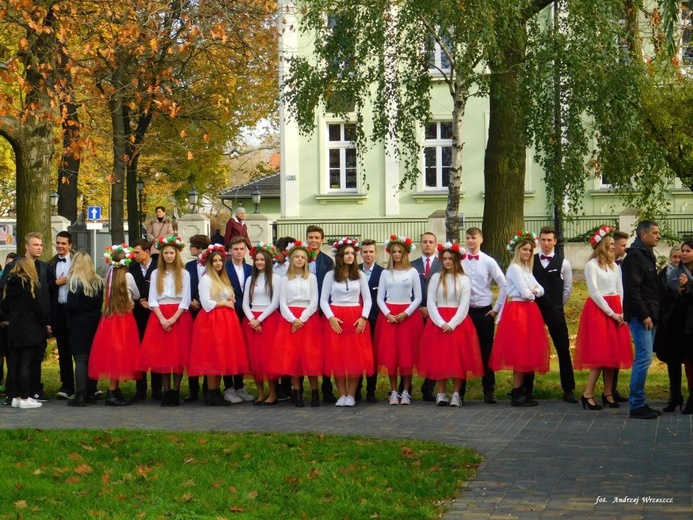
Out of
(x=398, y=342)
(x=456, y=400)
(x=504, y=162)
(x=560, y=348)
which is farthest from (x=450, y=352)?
(x=504, y=162)

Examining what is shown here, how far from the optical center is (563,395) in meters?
14.8

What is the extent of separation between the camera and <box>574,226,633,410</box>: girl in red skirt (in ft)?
45.9

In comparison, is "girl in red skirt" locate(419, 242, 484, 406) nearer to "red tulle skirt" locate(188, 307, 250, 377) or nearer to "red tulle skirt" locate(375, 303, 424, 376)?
"red tulle skirt" locate(375, 303, 424, 376)

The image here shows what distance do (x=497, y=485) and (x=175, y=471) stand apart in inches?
107

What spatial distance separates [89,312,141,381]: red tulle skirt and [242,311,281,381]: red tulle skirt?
145 centimetres

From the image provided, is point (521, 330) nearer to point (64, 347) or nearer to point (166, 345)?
point (166, 345)

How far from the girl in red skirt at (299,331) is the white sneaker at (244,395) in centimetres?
73

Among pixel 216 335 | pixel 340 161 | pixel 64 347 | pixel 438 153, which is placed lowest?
pixel 64 347

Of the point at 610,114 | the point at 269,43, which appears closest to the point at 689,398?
the point at 610,114

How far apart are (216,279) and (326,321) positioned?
148cm

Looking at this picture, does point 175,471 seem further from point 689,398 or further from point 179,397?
point 689,398

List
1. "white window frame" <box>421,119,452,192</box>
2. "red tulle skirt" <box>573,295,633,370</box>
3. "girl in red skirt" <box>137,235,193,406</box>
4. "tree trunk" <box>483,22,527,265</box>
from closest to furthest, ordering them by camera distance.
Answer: "red tulle skirt" <box>573,295,633,370</box> < "girl in red skirt" <box>137,235,193,406</box> < "tree trunk" <box>483,22,527,265</box> < "white window frame" <box>421,119,452,192</box>

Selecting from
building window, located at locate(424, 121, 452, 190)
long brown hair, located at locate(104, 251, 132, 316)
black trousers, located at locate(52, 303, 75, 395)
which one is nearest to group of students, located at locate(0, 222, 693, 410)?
long brown hair, located at locate(104, 251, 132, 316)

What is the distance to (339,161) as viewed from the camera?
44.3 metres
